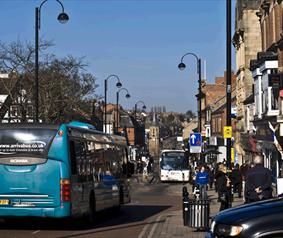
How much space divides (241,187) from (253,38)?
77.3 feet

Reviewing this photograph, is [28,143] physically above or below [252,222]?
above

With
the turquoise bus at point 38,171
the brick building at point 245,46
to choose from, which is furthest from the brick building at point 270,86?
the turquoise bus at point 38,171

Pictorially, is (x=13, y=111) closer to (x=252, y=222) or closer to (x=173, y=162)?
(x=173, y=162)

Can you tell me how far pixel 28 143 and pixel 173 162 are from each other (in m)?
36.6

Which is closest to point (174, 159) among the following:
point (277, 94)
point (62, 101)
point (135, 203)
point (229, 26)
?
point (62, 101)

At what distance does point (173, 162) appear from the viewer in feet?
173

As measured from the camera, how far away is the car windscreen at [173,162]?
2074 inches

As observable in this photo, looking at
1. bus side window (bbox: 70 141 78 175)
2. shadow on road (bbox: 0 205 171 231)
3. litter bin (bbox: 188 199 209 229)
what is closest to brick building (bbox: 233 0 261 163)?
shadow on road (bbox: 0 205 171 231)

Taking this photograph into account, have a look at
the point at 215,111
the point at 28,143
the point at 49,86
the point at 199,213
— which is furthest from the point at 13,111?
the point at 215,111

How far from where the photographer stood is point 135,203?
3080 centimetres

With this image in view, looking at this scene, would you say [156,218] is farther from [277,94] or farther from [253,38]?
[253,38]

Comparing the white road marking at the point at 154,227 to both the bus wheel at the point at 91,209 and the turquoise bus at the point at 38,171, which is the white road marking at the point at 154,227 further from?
the turquoise bus at the point at 38,171

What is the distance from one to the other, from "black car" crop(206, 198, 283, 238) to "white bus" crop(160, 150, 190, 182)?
141 ft

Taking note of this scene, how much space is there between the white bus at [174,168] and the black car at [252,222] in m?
43.0
